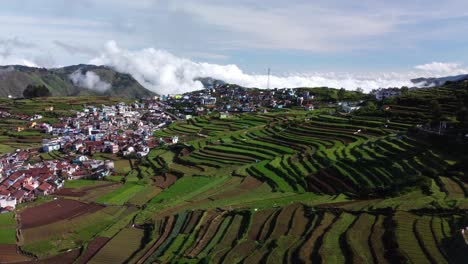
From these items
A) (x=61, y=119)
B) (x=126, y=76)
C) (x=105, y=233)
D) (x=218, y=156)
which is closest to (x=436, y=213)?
(x=105, y=233)

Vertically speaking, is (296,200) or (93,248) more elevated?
(296,200)

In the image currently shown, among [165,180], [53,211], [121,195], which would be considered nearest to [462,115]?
[165,180]

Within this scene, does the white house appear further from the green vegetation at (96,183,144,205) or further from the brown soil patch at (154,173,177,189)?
the brown soil patch at (154,173,177,189)

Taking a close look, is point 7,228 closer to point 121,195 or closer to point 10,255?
point 10,255

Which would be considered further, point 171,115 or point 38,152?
point 171,115

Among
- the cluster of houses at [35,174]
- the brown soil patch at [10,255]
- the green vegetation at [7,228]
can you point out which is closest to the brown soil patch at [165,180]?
the cluster of houses at [35,174]

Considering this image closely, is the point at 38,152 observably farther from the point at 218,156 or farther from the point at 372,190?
the point at 372,190

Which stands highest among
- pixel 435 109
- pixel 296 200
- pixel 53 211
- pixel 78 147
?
pixel 435 109

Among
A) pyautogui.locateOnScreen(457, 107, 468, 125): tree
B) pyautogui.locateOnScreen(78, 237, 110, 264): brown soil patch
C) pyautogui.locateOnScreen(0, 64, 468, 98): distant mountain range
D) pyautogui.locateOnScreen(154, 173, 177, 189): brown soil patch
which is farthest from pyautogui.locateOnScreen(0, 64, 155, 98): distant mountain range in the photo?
pyautogui.locateOnScreen(457, 107, 468, 125): tree
